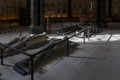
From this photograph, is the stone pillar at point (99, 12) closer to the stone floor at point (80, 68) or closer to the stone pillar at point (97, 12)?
the stone pillar at point (97, 12)

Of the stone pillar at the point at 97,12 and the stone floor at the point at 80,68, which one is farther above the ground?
the stone pillar at the point at 97,12

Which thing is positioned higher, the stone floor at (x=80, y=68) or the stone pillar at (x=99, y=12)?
the stone pillar at (x=99, y=12)

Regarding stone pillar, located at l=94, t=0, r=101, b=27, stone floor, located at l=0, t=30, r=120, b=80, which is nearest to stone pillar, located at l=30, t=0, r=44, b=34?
stone floor, located at l=0, t=30, r=120, b=80

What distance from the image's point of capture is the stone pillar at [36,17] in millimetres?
16609

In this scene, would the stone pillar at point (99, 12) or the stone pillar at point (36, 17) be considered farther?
the stone pillar at point (99, 12)

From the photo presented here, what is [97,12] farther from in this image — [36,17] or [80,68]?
[80,68]

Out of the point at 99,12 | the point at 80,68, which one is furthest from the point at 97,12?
the point at 80,68

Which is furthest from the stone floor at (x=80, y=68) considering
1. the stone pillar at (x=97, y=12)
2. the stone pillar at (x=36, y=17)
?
the stone pillar at (x=97, y=12)

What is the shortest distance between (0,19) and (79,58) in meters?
14.3

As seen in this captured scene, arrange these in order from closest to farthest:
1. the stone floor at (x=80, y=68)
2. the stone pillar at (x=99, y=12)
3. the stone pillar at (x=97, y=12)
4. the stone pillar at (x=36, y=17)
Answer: the stone floor at (x=80, y=68)
the stone pillar at (x=36, y=17)
the stone pillar at (x=97, y=12)
the stone pillar at (x=99, y=12)

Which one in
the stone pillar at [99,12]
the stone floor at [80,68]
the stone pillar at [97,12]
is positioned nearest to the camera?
the stone floor at [80,68]

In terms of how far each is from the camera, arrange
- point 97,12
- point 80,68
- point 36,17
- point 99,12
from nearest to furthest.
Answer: point 80,68, point 36,17, point 97,12, point 99,12

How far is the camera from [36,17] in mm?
17219

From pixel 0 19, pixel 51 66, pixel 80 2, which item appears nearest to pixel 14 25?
pixel 0 19
